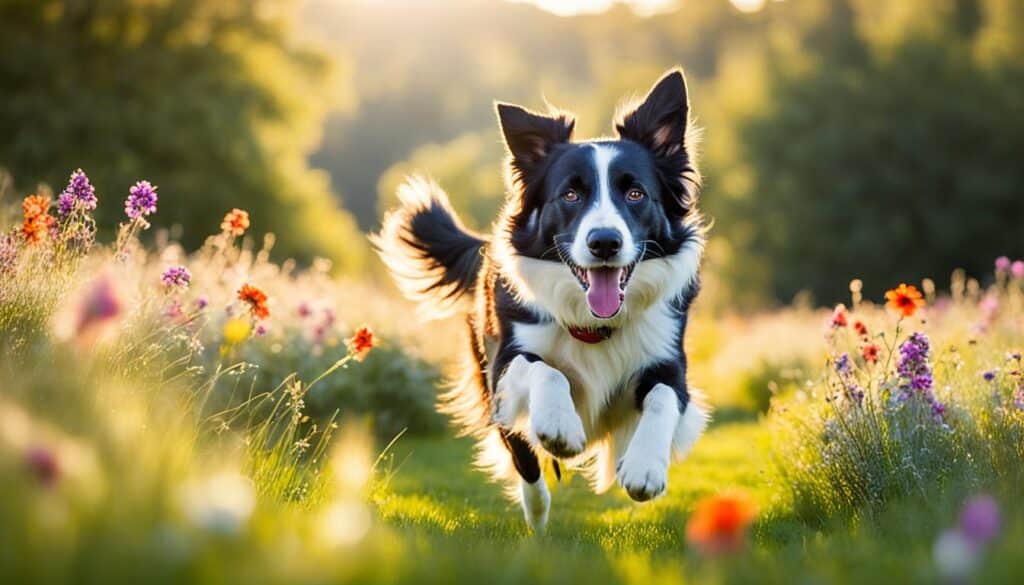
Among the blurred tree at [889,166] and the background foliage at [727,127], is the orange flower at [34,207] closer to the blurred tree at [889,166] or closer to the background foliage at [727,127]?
the background foliage at [727,127]

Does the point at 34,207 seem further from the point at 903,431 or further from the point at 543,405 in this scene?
the point at 903,431

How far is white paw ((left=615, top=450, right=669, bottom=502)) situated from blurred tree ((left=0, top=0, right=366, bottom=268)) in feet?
55.0

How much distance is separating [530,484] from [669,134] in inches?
87.5

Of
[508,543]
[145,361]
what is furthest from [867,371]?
[145,361]

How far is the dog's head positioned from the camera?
17.0ft

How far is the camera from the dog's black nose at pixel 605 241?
4.97 m

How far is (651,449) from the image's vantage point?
15.2 ft

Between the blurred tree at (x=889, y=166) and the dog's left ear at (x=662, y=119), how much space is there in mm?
24805

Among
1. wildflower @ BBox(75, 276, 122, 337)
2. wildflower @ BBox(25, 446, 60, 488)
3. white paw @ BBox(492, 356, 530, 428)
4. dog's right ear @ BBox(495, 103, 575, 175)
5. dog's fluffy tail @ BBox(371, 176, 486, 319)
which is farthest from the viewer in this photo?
dog's fluffy tail @ BBox(371, 176, 486, 319)

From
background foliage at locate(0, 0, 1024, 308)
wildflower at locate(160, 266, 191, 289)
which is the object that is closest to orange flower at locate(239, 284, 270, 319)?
wildflower at locate(160, 266, 191, 289)

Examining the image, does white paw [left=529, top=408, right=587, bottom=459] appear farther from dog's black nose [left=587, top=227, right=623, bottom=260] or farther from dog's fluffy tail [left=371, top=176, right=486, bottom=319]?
dog's fluffy tail [left=371, top=176, right=486, bottom=319]

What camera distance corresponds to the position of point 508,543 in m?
4.62

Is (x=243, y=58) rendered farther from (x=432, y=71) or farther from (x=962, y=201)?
(x=432, y=71)

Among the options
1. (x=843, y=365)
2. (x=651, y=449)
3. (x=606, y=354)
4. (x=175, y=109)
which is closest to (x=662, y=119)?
(x=606, y=354)
